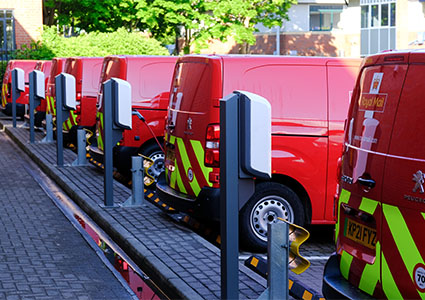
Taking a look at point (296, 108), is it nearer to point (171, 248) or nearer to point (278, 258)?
point (171, 248)

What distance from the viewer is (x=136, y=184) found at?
10.8m

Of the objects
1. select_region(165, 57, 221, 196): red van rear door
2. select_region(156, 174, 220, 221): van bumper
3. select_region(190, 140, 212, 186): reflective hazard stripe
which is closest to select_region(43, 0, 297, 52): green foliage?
select_region(165, 57, 221, 196): red van rear door

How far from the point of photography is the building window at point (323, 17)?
2667 inches

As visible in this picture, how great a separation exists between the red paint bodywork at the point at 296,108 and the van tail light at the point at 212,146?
14 cm

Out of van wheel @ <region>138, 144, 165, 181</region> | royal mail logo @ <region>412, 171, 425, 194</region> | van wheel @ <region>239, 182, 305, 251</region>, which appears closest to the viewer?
royal mail logo @ <region>412, 171, 425, 194</region>

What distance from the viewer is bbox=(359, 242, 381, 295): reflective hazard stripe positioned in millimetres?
5223

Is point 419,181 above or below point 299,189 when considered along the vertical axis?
above

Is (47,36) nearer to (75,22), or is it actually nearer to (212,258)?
(75,22)

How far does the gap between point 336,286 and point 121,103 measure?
555 cm

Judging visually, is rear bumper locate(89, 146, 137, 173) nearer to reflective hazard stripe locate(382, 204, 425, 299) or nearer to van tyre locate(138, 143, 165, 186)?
van tyre locate(138, 143, 165, 186)

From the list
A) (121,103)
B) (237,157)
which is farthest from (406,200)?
(121,103)

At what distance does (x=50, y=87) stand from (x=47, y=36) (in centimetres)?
1805

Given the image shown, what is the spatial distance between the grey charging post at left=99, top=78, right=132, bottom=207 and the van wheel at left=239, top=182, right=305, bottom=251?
7.94ft

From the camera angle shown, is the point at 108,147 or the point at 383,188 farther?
the point at 108,147
